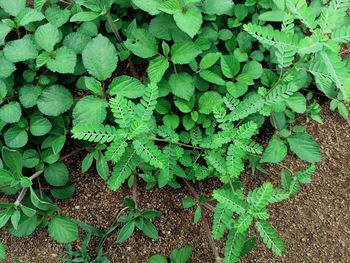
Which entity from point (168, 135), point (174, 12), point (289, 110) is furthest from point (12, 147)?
Result: point (289, 110)

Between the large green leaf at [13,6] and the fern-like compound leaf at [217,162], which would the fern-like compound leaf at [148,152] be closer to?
the fern-like compound leaf at [217,162]

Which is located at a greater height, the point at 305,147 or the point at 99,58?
the point at 99,58

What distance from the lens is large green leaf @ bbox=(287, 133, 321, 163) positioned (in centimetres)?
178

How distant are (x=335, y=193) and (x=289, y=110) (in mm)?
400

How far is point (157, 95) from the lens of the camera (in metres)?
1.56

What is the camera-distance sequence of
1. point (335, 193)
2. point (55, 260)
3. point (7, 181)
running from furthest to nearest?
point (335, 193), point (55, 260), point (7, 181)

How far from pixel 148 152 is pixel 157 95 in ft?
0.76

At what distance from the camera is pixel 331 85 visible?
1977 mm

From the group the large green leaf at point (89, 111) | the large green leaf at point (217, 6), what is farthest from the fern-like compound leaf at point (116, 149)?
the large green leaf at point (217, 6)

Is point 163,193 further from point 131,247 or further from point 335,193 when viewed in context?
point 335,193

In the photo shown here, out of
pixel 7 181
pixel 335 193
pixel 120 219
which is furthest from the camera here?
pixel 335 193

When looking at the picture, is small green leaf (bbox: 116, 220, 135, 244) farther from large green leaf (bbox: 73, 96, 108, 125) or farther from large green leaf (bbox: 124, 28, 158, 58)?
large green leaf (bbox: 124, 28, 158, 58)

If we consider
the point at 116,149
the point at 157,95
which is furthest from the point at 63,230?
the point at 157,95

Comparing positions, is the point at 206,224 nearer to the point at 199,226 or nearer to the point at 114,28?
the point at 199,226
